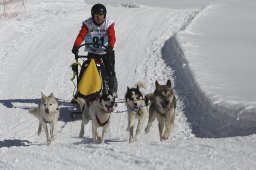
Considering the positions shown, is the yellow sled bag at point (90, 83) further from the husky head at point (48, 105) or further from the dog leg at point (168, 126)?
the dog leg at point (168, 126)

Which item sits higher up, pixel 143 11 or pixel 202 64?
pixel 143 11

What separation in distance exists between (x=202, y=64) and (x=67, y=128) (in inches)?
187

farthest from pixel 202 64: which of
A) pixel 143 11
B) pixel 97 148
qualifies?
pixel 143 11

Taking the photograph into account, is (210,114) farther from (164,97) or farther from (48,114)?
(48,114)

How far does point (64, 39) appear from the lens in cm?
1569

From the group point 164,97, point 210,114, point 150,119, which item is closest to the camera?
point 164,97

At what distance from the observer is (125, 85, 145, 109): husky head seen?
7.55 meters

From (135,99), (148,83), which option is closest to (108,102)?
(135,99)

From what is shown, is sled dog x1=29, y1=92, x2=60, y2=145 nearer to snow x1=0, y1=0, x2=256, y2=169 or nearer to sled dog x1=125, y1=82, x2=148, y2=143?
snow x1=0, y1=0, x2=256, y2=169

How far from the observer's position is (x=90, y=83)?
871 centimetres

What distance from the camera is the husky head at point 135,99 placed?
755cm

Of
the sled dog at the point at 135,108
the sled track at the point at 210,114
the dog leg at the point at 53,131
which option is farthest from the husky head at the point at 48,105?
the sled track at the point at 210,114

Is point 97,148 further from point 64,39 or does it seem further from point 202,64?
point 64,39

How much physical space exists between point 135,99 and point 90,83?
138 centimetres
